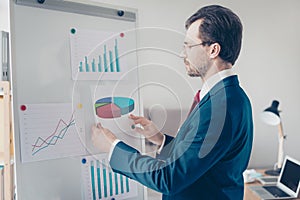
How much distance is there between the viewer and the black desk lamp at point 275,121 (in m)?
2.04

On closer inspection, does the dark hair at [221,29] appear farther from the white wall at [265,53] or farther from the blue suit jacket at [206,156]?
the white wall at [265,53]

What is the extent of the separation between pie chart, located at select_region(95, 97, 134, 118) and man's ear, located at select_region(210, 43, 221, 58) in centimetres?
40

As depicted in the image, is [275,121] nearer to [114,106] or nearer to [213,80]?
[213,80]

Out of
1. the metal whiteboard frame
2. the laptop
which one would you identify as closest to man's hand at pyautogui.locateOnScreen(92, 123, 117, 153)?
the metal whiteboard frame

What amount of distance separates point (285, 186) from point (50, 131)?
4.57 feet

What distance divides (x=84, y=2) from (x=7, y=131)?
0.92 meters

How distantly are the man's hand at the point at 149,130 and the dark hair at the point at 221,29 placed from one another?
15.2 inches

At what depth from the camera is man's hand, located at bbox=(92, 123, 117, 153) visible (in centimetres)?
116

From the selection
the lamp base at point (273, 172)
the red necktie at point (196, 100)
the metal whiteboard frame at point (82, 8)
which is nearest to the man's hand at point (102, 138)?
the red necktie at point (196, 100)

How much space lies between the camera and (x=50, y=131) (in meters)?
1.13

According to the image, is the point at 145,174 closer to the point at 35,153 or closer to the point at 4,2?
the point at 35,153

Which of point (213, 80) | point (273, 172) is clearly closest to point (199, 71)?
point (213, 80)

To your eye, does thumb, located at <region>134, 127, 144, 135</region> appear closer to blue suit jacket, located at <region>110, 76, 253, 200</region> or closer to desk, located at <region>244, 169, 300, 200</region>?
blue suit jacket, located at <region>110, 76, 253, 200</region>

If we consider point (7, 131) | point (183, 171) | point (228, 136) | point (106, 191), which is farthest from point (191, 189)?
point (7, 131)
